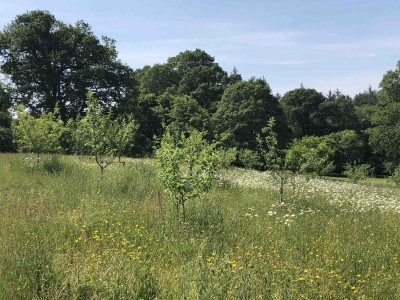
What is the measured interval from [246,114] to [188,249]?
39866 mm

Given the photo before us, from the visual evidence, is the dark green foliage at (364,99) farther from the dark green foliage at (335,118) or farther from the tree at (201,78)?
the tree at (201,78)

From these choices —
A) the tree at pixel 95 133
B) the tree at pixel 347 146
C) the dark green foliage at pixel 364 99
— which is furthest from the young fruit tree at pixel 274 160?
the dark green foliage at pixel 364 99

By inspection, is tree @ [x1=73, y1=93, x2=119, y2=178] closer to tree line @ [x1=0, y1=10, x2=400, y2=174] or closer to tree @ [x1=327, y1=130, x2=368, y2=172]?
tree line @ [x1=0, y1=10, x2=400, y2=174]

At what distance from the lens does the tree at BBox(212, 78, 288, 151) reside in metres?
44.6

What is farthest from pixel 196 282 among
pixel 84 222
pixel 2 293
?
pixel 84 222

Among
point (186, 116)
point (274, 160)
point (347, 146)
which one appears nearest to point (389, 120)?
point (347, 146)

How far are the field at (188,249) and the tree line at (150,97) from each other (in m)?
16.1

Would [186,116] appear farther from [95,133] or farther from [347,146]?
[95,133]

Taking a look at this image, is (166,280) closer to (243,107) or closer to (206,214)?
(206,214)

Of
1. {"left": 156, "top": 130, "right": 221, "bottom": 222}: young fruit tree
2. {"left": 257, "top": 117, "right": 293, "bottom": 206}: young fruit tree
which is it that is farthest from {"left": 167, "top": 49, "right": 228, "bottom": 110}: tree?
{"left": 156, "top": 130, "right": 221, "bottom": 222}: young fruit tree

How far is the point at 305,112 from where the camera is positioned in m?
64.2

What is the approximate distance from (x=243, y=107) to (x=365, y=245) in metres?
39.7

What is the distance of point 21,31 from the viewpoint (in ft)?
117

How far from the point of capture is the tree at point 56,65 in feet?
120
